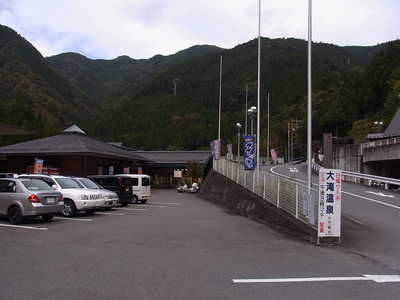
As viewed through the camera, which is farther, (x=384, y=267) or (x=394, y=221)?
(x=394, y=221)

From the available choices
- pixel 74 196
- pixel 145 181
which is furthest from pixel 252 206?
pixel 145 181

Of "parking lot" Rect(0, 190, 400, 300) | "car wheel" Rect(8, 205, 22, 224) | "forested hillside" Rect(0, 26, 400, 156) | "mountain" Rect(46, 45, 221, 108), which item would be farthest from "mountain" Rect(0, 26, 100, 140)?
"parking lot" Rect(0, 190, 400, 300)

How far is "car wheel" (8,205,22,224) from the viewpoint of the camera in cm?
1112

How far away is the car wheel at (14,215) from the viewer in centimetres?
1112

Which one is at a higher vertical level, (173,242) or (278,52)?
(278,52)

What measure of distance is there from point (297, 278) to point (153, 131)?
85454 mm

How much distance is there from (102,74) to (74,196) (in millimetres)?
172146

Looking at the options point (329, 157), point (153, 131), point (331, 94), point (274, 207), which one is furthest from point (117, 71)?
point (274, 207)

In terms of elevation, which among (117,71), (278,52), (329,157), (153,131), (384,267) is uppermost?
(117,71)

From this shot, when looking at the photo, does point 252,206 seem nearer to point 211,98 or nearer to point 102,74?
point 211,98

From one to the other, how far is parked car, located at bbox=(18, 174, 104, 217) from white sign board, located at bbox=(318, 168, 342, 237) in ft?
28.1

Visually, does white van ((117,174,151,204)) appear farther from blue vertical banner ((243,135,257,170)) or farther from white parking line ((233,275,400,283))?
white parking line ((233,275,400,283))

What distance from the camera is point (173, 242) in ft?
28.5

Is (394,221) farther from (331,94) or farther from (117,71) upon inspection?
(117,71)
